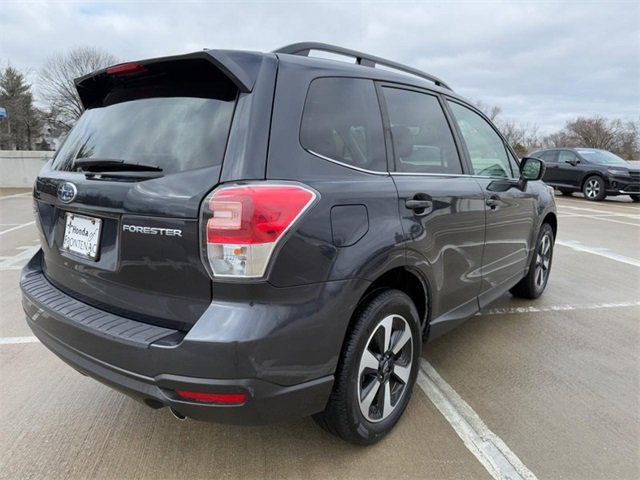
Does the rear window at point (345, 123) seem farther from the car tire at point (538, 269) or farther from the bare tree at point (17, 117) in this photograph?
the bare tree at point (17, 117)

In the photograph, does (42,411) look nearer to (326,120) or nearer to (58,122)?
(326,120)

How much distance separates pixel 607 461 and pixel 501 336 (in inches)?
61.2

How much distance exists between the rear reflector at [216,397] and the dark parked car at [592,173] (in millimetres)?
16301

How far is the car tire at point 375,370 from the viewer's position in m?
2.17

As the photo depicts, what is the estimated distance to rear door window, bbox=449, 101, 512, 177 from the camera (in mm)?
3311

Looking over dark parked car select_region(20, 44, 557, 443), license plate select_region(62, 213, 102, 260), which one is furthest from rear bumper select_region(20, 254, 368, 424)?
license plate select_region(62, 213, 102, 260)

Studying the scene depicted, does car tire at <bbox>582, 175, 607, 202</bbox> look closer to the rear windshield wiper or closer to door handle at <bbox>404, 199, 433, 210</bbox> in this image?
door handle at <bbox>404, 199, 433, 210</bbox>

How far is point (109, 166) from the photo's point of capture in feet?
7.23

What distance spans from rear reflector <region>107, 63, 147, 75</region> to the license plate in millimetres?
725

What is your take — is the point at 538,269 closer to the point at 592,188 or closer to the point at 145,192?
the point at 145,192

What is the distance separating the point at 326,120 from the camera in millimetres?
2191

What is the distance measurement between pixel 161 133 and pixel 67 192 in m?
0.58

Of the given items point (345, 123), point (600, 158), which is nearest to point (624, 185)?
point (600, 158)

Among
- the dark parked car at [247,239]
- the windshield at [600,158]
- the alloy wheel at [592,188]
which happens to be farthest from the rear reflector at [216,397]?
the windshield at [600,158]
